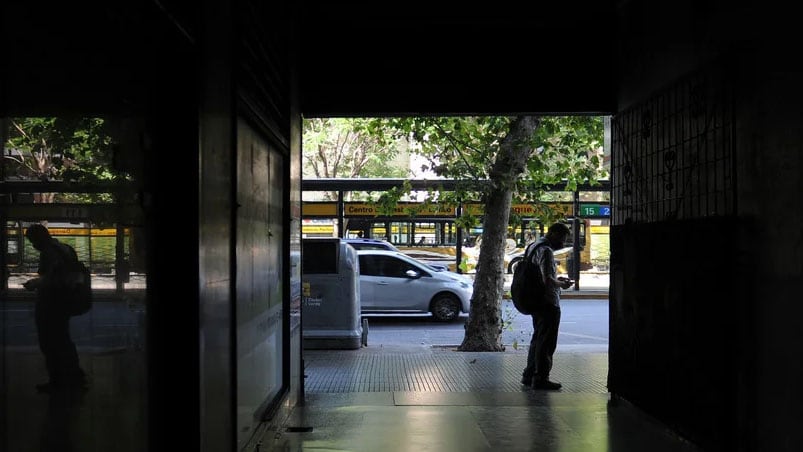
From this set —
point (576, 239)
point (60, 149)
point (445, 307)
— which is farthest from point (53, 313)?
point (576, 239)

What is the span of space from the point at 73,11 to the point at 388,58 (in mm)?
4907

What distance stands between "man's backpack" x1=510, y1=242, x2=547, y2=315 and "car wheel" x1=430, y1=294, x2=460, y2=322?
8165 millimetres

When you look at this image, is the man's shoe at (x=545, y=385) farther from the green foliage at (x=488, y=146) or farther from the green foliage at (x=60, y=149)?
the green foliage at (x=60, y=149)

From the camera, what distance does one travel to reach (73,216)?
2.30m

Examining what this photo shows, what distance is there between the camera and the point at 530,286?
7293 millimetres

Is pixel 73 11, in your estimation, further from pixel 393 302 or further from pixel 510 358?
pixel 393 302

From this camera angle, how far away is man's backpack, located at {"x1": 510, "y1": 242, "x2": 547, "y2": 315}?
7281mm

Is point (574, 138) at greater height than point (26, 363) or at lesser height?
greater

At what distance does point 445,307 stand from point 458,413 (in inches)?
373

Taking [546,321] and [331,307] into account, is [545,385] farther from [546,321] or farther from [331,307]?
[331,307]

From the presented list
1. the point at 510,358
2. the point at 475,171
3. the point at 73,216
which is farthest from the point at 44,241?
the point at 475,171

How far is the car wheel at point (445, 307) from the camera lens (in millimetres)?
15516

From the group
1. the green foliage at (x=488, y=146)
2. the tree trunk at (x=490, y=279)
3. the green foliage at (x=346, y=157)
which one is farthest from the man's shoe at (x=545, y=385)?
the green foliage at (x=346, y=157)

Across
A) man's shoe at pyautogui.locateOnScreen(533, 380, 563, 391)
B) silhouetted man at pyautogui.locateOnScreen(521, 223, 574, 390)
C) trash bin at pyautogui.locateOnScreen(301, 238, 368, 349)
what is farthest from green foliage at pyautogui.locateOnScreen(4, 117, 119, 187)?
trash bin at pyautogui.locateOnScreen(301, 238, 368, 349)
